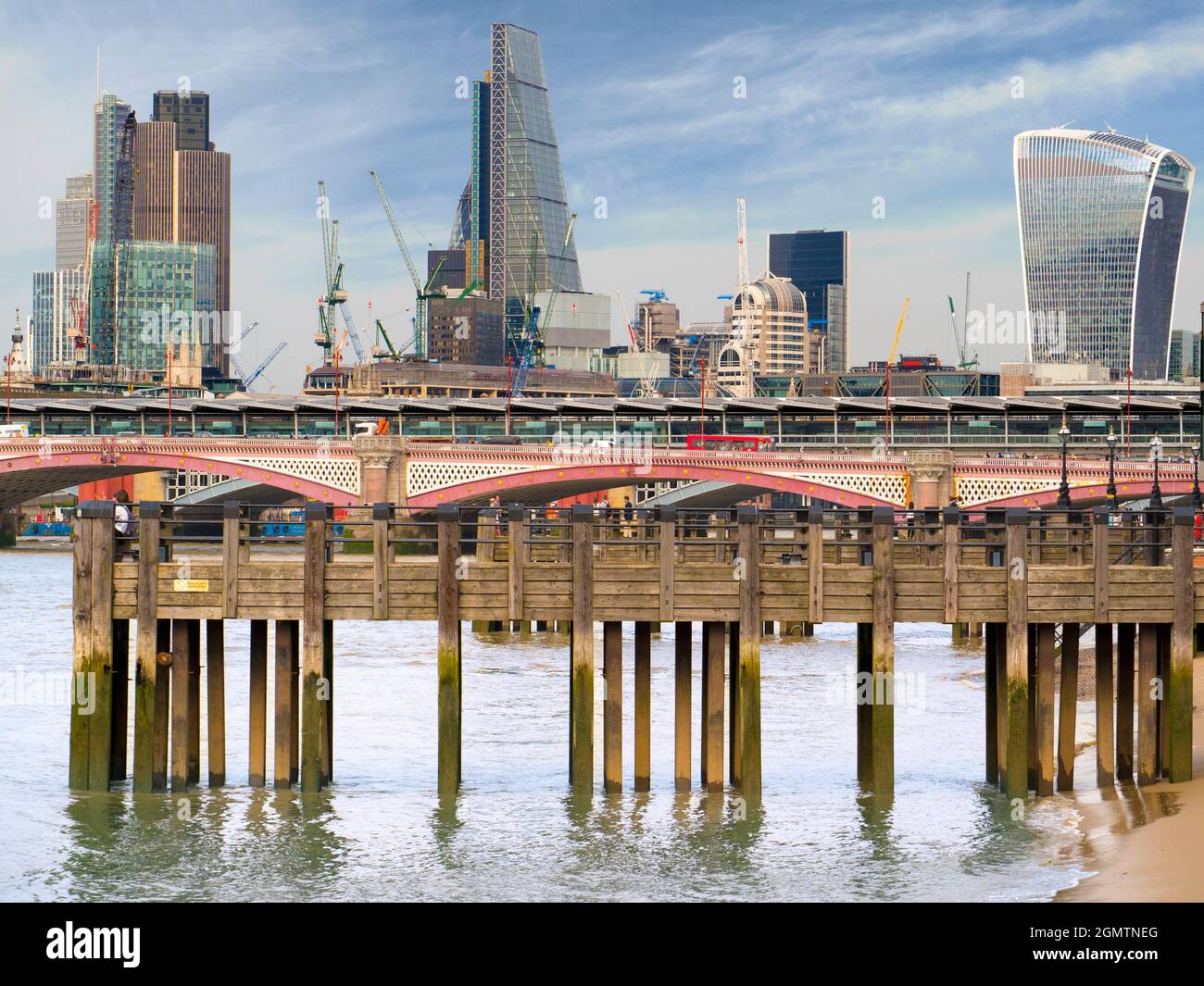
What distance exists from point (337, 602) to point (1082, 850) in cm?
1125

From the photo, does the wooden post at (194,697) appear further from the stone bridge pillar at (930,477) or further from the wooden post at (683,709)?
the stone bridge pillar at (930,477)

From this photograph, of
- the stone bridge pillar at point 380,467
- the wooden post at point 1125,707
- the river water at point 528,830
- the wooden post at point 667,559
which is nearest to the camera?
the river water at point 528,830

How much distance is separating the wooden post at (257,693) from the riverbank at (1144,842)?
12.2m

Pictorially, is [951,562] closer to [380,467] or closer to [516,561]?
[516,561]

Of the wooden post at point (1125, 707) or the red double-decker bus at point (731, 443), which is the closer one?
the wooden post at point (1125, 707)

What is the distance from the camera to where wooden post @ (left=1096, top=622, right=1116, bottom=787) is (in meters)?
29.3

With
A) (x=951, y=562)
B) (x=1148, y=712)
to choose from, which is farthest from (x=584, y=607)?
(x=1148, y=712)

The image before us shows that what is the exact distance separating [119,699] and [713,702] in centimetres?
918

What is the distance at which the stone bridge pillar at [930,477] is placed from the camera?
8994cm

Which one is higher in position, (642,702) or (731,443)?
(731,443)

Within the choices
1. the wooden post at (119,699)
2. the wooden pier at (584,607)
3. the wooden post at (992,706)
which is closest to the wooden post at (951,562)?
the wooden pier at (584,607)

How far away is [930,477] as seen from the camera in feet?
297
